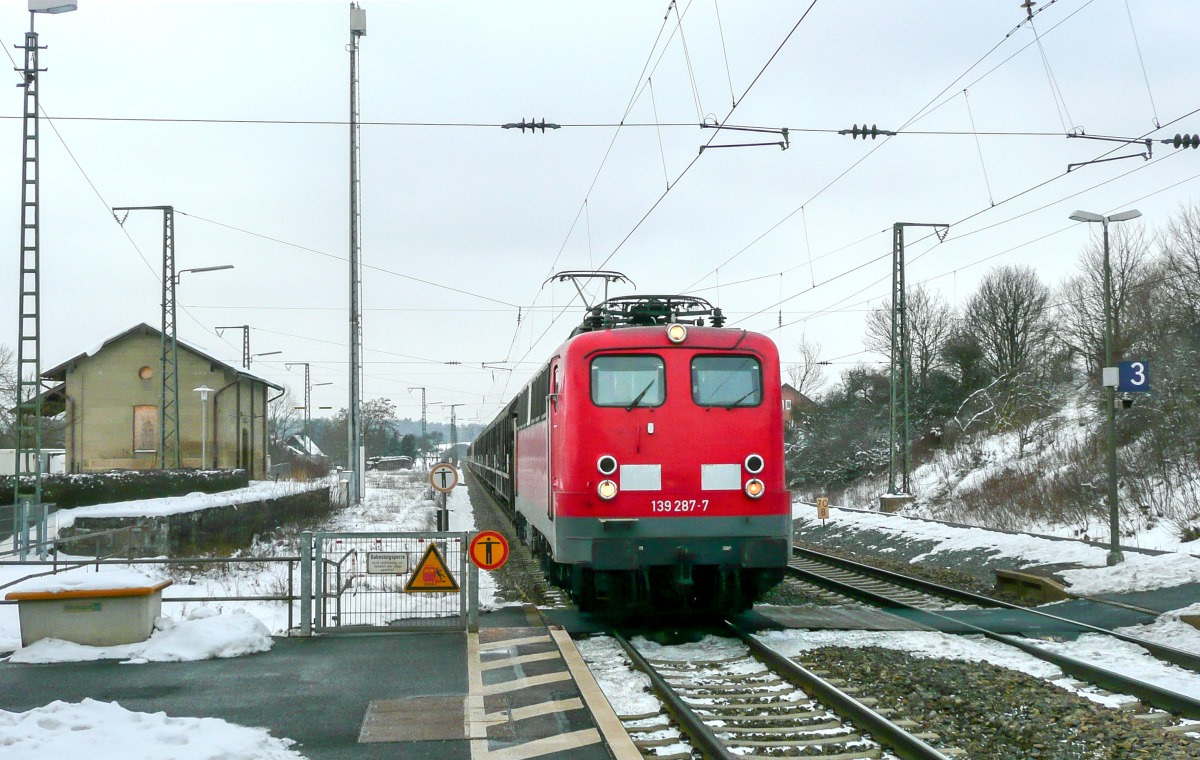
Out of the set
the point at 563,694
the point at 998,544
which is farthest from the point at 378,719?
the point at 998,544

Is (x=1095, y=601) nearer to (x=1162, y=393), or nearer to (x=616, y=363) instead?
(x=616, y=363)

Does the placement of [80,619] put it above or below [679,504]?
below

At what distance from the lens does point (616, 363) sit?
11.3 metres

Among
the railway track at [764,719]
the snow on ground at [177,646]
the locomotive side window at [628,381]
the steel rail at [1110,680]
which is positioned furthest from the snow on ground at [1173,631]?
the snow on ground at [177,646]

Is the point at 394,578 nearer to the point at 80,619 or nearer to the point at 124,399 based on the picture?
the point at 80,619

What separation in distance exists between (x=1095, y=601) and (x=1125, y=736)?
6948 mm

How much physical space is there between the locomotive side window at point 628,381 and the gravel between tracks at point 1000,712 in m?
3.19

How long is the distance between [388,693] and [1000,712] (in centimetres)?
452

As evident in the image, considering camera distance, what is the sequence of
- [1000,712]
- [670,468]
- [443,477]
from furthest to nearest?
[443,477] < [670,468] < [1000,712]

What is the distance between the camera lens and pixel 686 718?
714cm

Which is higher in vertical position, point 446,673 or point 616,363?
point 616,363

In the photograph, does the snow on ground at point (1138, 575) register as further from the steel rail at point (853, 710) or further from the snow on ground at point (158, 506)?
the snow on ground at point (158, 506)

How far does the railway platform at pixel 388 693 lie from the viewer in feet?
21.9

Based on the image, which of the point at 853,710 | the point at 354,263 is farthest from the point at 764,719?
the point at 354,263
